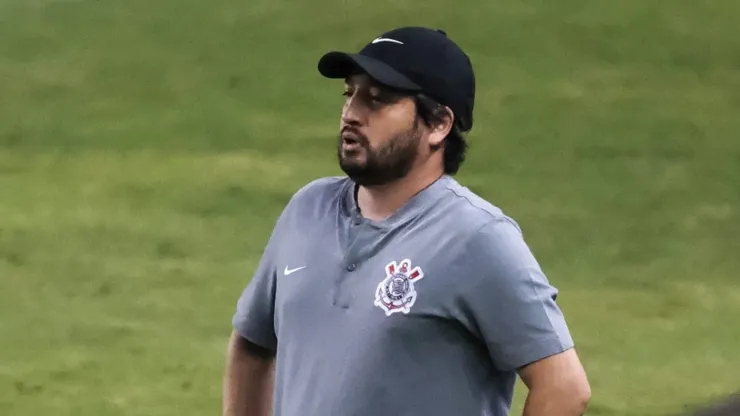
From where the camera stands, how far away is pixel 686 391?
5.38 meters

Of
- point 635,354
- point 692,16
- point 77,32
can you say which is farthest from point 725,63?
point 77,32

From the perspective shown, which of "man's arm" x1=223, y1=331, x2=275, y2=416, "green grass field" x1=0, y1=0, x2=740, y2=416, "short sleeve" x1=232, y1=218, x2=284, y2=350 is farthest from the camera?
"green grass field" x1=0, y1=0, x2=740, y2=416

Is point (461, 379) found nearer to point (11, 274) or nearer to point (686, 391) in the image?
point (686, 391)

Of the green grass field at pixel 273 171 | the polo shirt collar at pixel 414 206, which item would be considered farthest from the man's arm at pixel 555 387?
the green grass field at pixel 273 171

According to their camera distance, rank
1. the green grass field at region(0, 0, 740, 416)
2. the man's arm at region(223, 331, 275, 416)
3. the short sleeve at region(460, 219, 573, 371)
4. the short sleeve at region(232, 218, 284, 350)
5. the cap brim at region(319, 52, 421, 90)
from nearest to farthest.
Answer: the short sleeve at region(460, 219, 573, 371) < the cap brim at region(319, 52, 421, 90) < the short sleeve at region(232, 218, 284, 350) < the man's arm at region(223, 331, 275, 416) < the green grass field at region(0, 0, 740, 416)

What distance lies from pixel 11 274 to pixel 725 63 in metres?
6.57

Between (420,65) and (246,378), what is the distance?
29.1 inches

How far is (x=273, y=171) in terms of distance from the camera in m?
8.47

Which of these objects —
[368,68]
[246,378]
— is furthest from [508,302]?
[246,378]

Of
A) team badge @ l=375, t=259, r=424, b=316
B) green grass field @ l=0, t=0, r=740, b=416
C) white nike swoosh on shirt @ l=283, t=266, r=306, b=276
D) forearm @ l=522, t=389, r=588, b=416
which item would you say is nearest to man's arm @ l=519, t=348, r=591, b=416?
forearm @ l=522, t=389, r=588, b=416

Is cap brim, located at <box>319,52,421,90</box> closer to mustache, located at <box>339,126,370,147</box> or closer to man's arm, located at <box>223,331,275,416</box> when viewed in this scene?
mustache, located at <box>339,126,370,147</box>

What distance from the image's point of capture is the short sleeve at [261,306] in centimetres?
206

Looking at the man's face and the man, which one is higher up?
the man's face

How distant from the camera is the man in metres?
1.75
